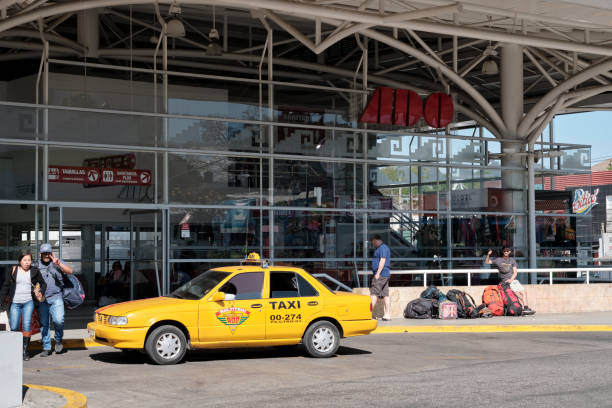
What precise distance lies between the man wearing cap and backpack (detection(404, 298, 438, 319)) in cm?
901

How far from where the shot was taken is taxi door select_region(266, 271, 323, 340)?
13811mm

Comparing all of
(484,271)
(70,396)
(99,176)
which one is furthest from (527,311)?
(70,396)

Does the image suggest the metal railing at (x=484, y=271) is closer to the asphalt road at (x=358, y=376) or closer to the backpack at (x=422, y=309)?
the backpack at (x=422, y=309)

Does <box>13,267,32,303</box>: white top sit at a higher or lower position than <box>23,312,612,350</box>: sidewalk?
higher

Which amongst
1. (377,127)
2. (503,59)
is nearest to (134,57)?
(377,127)

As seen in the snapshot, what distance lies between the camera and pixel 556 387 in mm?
10711

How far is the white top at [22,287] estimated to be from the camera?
45.6 feet

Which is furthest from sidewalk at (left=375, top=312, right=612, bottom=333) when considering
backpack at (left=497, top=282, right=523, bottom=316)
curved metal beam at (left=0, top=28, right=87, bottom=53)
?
curved metal beam at (left=0, top=28, right=87, bottom=53)

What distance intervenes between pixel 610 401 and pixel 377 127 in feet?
53.3

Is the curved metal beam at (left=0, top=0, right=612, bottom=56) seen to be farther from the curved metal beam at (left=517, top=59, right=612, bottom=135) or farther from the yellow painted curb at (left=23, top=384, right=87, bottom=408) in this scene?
the yellow painted curb at (left=23, top=384, right=87, bottom=408)

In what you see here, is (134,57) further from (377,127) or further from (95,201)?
(377,127)

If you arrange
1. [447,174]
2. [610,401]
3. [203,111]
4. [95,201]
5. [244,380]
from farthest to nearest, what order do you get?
[447,174] < [203,111] < [95,201] < [244,380] < [610,401]

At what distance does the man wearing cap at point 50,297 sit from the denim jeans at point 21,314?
0.48 meters

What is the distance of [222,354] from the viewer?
14773mm
